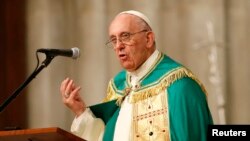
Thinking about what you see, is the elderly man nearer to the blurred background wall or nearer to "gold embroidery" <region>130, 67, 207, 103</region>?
"gold embroidery" <region>130, 67, 207, 103</region>

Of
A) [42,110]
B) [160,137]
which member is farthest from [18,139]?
[42,110]

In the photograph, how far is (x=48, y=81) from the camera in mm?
5637

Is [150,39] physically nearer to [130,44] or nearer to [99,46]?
[130,44]

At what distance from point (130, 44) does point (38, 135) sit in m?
1.15

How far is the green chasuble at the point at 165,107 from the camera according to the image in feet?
12.1

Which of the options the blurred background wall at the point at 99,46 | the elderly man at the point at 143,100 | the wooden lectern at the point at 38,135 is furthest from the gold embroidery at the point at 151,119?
the blurred background wall at the point at 99,46

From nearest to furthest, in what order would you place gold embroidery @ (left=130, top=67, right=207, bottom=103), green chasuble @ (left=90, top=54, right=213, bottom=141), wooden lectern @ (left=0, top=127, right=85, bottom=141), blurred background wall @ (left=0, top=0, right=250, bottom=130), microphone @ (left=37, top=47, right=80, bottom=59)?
wooden lectern @ (left=0, top=127, right=85, bottom=141) < microphone @ (left=37, top=47, right=80, bottom=59) < green chasuble @ (left=90, top=54, right=213, bottom=141) < gold embroidery @ (left=130, top=67, right=207, bottom=103) < blurred background wall @ (left=0, top=0, right=250, bottom=130)

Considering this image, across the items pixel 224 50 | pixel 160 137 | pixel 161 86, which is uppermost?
pixel 224 50

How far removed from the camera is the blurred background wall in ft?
17.4

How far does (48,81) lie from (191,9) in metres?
1.40

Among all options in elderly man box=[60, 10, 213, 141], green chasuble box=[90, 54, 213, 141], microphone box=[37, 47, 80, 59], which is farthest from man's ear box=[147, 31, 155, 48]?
microphone box=[37, 47, 80, 59]

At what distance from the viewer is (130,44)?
13.0ft

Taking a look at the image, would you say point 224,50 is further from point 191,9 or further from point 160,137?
point 160,137

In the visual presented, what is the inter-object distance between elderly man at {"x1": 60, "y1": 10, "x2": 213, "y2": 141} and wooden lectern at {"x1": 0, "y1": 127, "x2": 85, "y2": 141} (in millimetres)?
747
